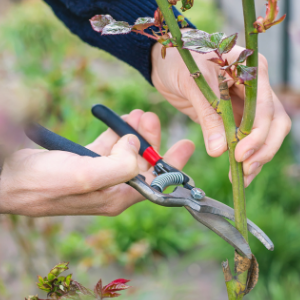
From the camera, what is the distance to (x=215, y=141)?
802 millimetres

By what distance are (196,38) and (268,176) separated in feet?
6.53

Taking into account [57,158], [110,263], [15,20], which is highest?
[57,158]

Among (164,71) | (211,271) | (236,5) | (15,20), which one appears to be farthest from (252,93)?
(236,5)

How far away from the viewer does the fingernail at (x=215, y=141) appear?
79cm

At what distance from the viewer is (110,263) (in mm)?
2045

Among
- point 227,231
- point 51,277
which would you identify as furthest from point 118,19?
point 51,277

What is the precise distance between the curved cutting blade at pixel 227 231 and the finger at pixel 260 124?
0.17m

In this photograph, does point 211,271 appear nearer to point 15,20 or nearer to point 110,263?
point 110,263

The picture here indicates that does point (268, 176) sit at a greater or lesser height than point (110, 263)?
greater

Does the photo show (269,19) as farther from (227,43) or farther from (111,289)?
(111,289)

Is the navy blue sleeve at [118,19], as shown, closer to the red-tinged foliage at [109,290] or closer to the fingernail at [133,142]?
the fingernail at [133,142]

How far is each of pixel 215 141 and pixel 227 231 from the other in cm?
20

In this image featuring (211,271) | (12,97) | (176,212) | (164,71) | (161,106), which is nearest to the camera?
(12,97)

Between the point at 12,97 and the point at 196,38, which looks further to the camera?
the point at 196,38
